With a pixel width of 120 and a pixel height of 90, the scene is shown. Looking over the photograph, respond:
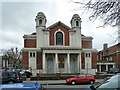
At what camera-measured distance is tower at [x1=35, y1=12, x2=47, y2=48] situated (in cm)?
3375

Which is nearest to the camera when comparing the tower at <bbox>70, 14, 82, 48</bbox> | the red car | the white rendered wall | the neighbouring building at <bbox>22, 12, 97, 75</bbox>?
the red car

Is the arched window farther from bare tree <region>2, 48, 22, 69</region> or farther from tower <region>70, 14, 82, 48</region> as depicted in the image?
bare tree <region>2, 48, 22, 69</region>

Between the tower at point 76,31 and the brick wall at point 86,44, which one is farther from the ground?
the tower at point 76,31

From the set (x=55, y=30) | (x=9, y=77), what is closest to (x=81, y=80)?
(x=9, y=77)

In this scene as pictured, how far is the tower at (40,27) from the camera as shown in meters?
33.8

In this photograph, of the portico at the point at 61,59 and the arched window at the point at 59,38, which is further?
the arched window at the point at 59,38

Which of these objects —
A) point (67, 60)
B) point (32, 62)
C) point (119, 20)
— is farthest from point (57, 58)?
point (119, 20)

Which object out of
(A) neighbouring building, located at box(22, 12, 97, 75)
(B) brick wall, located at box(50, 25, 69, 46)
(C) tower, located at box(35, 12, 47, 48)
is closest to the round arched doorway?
(A) neighbouring building, located at box(22, 12, 97, 75)

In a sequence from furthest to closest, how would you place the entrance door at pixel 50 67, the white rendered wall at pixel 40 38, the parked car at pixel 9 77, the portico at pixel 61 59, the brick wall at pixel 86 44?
the brick wall at pixel 86 44
the white rendered wall at pixel 40 38
the entrance door at pixel 50 67
the portico at pixel 61 59
the parked car at pixel 9 77

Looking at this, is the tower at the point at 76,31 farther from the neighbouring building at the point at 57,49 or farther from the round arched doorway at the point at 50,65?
the round arched doorway at the point at 50,65

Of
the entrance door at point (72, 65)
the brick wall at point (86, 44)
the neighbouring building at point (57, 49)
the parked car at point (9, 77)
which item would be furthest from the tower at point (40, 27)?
the parked car at point (9, 77)

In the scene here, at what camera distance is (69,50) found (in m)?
31.8

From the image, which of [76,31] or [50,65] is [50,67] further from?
[76,31]

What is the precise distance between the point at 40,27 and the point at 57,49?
22.8 ft
